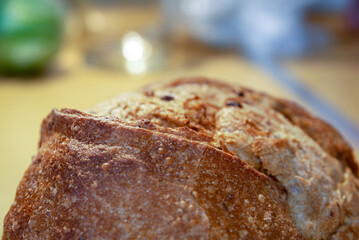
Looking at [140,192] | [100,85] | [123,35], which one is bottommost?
[100,85]

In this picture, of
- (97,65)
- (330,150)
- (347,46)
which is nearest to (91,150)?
(330,150)

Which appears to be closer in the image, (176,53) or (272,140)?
(272,140)

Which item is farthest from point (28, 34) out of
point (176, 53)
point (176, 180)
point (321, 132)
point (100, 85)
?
point (176, 180)

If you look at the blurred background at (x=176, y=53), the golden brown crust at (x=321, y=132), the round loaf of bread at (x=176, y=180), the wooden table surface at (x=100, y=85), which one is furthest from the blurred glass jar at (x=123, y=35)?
the round loaf of bread at (x=176, y=180)

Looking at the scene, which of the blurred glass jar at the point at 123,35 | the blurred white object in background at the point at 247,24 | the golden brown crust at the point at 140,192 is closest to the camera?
the golden brown crust at the point at 140,192

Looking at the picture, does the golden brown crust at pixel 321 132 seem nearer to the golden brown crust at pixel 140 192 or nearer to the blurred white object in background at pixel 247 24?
the golden brown crust at pixel 140 192

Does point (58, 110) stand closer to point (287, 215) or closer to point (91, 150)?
point (91, 150)

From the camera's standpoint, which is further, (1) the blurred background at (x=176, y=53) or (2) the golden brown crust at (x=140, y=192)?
(1) the blurred background at (x=176, y=53)

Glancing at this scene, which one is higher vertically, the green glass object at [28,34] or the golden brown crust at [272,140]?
the golden brown crust at [272,140]

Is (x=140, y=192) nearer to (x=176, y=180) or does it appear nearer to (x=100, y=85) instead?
(x=176, y=180)
